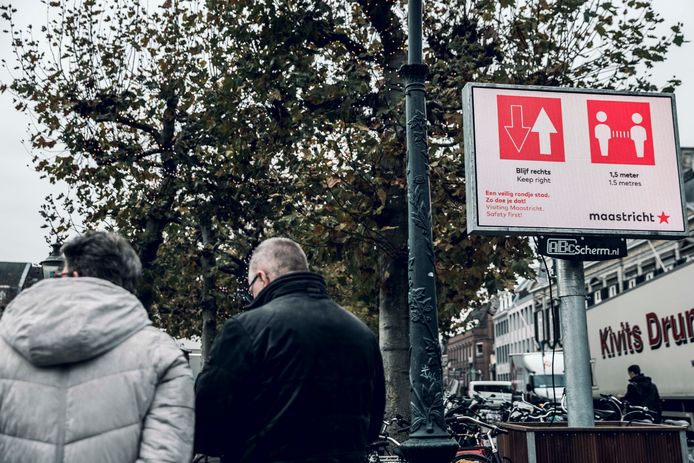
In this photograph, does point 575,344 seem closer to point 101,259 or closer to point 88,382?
point 101,259

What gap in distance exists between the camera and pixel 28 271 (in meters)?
73.0

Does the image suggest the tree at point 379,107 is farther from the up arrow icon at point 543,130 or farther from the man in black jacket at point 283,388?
the man in black jacket at point 283,388

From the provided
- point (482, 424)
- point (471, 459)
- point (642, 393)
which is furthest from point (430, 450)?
point (642, 393)

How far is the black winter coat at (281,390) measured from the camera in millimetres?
2855

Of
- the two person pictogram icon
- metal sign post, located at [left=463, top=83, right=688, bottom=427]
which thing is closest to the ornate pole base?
metal sign post, located at [left=463, top=83, right=688, bottom=427]

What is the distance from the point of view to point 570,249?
8.63 m

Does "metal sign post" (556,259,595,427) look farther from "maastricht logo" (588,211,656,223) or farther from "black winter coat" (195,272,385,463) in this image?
"black winter coat" (195,272,385,463)

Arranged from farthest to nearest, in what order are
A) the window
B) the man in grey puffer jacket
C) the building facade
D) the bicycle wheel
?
the window
the building facade
the bicycle wheel
the man in grey puffer jacket

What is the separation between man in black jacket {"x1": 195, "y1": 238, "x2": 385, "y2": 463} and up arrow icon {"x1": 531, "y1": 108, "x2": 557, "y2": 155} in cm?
627

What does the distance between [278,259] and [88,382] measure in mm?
946

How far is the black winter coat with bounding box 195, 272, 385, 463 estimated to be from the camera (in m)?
2.86

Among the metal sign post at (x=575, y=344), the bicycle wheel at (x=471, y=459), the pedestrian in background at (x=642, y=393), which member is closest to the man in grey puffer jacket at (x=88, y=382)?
the bicycle wheel at (x=471, y=459)

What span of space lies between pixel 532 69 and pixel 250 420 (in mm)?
10124

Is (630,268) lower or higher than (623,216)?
higher
